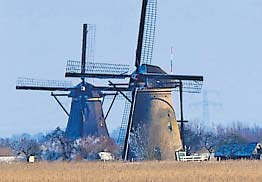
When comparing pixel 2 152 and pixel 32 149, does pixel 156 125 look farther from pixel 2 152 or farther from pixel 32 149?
pixel 2 152

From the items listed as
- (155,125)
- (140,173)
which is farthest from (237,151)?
(140,173)

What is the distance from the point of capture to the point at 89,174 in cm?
3688

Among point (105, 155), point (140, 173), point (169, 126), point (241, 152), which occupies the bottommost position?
point (140, 173)

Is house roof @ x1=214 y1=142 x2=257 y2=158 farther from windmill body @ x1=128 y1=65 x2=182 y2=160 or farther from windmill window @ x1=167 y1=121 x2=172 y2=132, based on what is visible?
windmill window @ x1=167 y1=121 x2=172 y2=132

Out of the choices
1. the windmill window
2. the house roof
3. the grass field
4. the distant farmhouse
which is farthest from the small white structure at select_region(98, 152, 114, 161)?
the grass field

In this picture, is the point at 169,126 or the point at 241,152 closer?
the point at 169,126

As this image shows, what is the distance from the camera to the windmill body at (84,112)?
63.6 metres

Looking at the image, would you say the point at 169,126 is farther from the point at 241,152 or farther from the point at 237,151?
the point at 241,152

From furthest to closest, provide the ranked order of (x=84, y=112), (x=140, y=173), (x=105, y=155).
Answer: (x=84, y=112)
(x=105, y=155)
(x=140, y=173)

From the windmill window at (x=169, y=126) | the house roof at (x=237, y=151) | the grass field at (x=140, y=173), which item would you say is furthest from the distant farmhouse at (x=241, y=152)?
the grass field at (x=140, y=173)

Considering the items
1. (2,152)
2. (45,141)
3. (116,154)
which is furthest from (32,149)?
(2,152)

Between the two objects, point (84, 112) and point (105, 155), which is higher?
point (84, 112)

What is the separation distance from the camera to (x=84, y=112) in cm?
6331

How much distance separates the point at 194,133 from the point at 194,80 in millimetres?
20493
